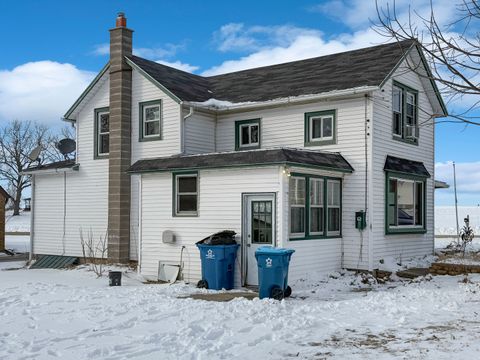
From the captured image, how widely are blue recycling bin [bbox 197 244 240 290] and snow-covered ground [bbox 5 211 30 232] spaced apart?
1586 inches

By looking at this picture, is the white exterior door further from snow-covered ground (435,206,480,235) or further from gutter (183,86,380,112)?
snow-covered ground (435,206,480,235)

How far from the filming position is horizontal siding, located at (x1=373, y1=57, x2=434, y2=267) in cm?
1664

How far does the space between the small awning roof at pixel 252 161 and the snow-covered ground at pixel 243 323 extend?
3.17m

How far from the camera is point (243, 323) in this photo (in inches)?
385

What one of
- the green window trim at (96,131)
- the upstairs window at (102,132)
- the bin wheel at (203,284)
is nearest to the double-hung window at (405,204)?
the bin wheel at (203,284)

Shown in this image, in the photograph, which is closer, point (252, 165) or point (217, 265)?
point (217, 265)

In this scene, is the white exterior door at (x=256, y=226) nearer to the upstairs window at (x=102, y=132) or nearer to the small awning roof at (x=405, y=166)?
the small awning roof at (x=405, y=166)

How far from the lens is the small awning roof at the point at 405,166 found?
17.1 metres

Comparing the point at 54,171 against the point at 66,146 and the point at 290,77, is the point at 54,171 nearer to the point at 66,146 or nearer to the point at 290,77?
the point at 66,146

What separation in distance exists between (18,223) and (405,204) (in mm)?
47276

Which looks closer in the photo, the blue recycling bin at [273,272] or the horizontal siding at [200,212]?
the blue recycling bin at [273,272]

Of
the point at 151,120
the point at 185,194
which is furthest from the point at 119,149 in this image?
the point at 185,194

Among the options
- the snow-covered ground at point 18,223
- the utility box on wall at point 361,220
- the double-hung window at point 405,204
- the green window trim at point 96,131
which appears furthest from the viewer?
the snow-covered ground at point 18,223

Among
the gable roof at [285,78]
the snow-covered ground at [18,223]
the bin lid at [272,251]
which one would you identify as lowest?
the snow-covered ground at [18,223]
